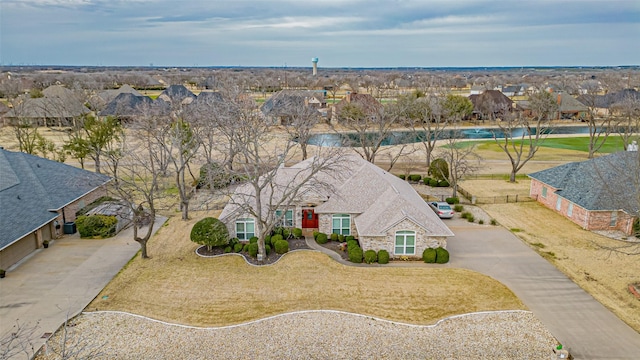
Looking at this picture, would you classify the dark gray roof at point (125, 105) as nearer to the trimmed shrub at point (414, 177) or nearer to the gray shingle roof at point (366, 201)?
the trimmed shrub at point (414, 177)

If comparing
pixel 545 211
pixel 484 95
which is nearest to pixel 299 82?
pixel 484 95

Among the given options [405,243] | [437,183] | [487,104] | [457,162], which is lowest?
[405,243]

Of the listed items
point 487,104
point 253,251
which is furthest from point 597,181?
point 487,104

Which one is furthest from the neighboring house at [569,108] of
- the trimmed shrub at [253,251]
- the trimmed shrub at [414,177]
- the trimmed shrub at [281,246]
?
the trimmed shrub at [253,251]

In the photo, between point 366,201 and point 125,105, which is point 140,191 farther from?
point 125,105

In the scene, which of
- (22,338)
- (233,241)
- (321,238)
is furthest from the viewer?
(321,238)

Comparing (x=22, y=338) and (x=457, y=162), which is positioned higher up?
(x=457, y=162)

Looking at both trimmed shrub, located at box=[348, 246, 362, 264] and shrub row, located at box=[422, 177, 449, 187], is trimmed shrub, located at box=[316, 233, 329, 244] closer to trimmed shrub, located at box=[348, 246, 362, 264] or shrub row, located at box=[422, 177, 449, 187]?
trimmed shrub, located at box=[348, 246, 362, 264]
